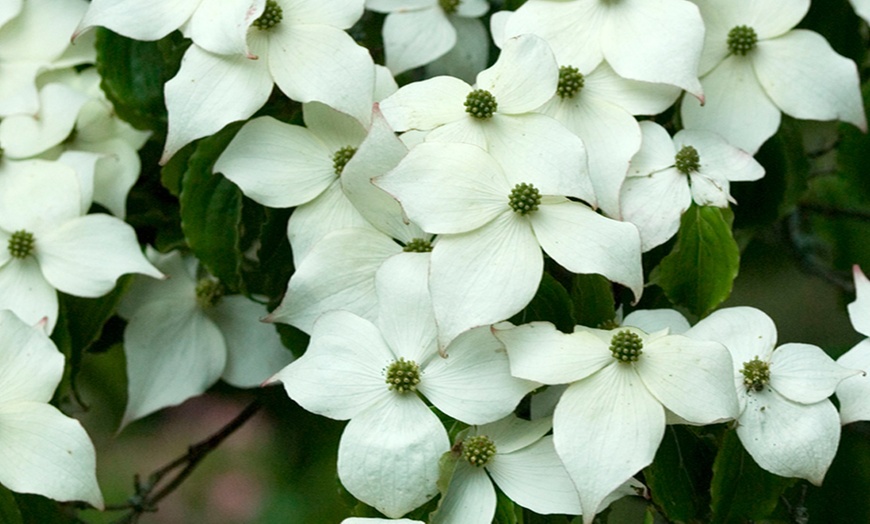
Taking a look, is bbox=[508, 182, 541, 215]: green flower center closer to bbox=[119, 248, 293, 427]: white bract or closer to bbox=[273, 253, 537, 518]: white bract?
bbox=[273, 253, 537, 518]: white bract

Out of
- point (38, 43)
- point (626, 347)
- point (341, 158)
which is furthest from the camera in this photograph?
point (38, 43)

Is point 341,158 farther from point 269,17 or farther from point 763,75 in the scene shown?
point 763,75

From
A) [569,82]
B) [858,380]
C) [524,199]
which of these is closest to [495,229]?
[524,199]

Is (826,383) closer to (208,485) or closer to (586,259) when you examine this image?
(586,259)

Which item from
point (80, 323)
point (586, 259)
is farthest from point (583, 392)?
point (80, 323)

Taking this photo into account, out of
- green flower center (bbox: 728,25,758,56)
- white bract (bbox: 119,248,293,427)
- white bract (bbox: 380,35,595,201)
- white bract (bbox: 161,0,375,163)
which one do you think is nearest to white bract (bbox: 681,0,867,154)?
green flower center (bbox: 728,25,758,56)

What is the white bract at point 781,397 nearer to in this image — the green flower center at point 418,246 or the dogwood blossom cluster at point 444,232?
the dogwood blossom cluster at point 444,232
